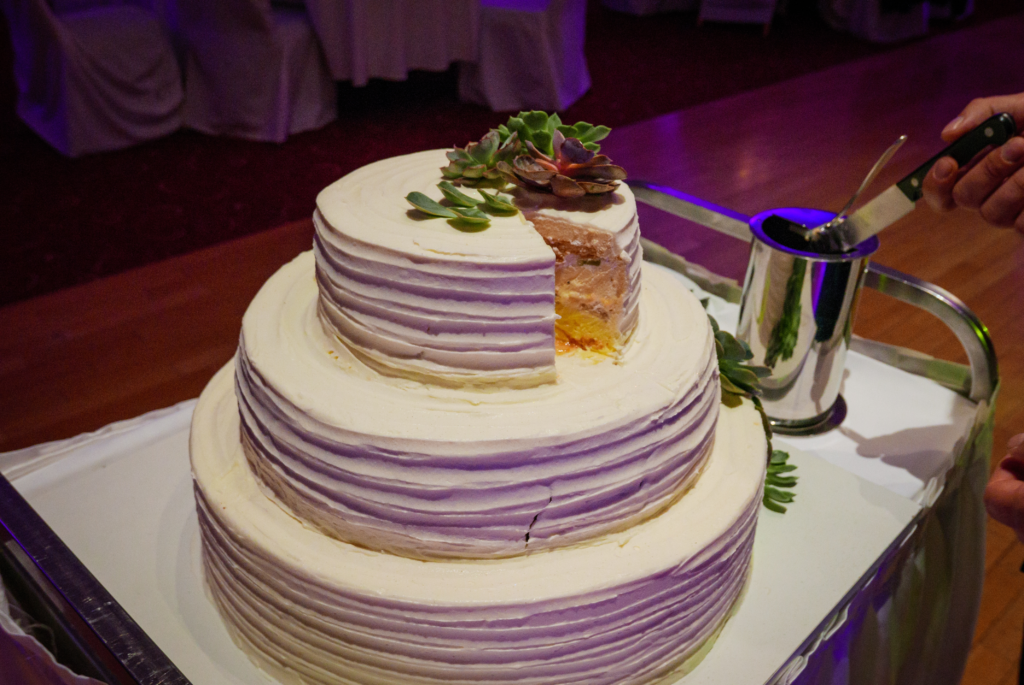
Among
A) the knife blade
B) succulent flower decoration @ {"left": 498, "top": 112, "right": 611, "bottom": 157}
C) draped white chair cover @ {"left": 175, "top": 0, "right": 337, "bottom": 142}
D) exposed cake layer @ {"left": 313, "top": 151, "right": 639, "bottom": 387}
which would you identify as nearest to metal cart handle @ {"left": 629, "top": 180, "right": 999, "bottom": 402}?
the knife blade

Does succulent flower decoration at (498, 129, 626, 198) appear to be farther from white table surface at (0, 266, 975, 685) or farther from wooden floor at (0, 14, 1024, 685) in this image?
wooden floor at (0, 14, 1024, 685)

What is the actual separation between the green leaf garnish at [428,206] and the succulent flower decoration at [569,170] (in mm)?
158

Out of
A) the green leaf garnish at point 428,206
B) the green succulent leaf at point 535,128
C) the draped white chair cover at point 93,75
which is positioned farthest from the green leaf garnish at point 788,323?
the draped white chair cover at point 93,75

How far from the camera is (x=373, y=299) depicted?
4.02 ft

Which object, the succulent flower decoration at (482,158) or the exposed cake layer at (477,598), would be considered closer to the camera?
the exposed cake layer at (477,598)

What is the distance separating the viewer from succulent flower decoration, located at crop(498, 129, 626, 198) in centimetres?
131

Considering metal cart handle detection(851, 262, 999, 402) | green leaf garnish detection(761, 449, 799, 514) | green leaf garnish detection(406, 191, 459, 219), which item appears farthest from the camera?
metal cart handle detection(851, 262, 999, 402)

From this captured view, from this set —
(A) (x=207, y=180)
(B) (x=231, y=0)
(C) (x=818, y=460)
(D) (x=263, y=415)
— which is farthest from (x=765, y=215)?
(B) (x=231, y=0)

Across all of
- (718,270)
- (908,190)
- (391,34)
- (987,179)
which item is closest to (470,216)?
(908,190)

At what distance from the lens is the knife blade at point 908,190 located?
155 centimetres

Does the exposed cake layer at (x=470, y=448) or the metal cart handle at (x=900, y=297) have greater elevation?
the exposed cake layer at (x=470, y=448)

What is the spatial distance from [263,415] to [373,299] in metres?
0.29

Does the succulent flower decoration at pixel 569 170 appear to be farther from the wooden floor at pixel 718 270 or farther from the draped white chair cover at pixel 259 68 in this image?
the draped white chair cover at pixel 259 68

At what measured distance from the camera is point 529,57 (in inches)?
137
